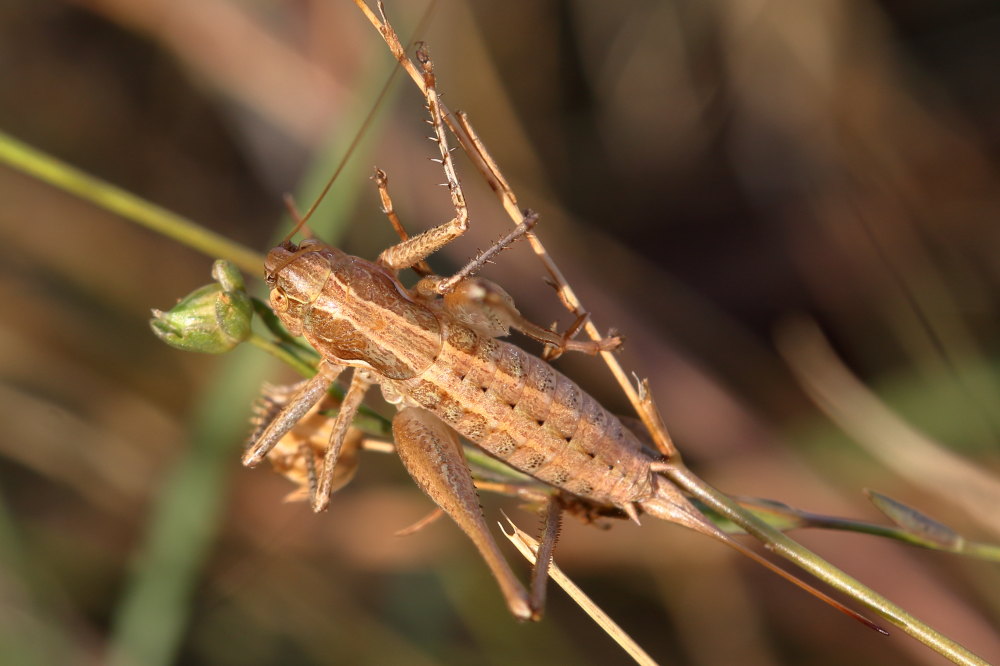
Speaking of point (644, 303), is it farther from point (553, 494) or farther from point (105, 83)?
point (105, 83)


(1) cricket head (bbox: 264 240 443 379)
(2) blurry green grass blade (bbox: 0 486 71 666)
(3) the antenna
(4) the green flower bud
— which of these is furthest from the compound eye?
(2) blurry green grass blade (bbox: 0 486 71 666)

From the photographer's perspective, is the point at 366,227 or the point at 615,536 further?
the point at 366,227

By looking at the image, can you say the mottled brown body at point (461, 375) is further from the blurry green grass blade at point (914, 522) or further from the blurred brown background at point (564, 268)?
the blurred brown background at point (564, 268)

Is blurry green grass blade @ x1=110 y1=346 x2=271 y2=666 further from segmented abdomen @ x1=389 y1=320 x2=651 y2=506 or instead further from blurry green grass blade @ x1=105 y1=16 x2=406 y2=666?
segmented abdomen @ x1=389 y1=320 x2=651 y2=506

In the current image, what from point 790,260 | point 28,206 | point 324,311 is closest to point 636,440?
point 324,311

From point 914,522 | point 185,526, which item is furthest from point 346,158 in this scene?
point 914,522
